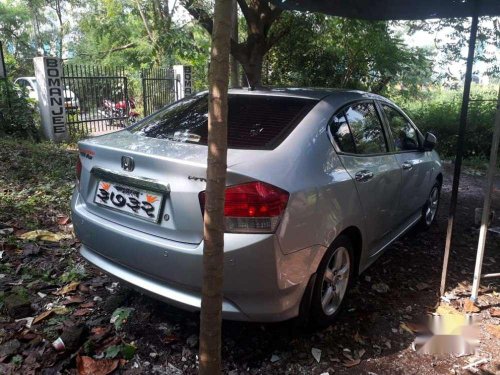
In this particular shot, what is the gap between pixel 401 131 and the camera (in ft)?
13.5

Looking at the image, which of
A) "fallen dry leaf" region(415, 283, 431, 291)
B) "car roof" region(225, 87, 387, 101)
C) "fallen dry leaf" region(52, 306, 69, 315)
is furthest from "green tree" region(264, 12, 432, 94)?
"fallen dry leaf" region(52, 306, 69, 315)

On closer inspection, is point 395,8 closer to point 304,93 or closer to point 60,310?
point 304,93

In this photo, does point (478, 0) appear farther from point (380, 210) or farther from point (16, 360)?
point (16, 360)

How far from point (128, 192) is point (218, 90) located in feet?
4.15

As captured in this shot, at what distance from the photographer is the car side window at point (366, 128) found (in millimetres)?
3191

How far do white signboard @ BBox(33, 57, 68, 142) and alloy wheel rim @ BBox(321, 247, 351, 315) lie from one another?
314 inches

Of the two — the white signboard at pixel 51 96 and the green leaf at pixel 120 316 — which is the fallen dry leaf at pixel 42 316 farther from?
the white signboard at pixel 51 96

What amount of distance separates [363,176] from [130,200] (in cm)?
152

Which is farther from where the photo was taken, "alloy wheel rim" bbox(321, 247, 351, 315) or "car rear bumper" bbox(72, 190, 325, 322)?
"alloy wheel rim" bbox(321, 247, 351, 315)

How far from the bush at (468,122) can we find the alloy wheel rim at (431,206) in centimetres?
544

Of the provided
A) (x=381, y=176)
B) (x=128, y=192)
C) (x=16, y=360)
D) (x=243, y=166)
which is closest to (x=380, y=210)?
(x=381, y=176)

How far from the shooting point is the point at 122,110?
1168cm

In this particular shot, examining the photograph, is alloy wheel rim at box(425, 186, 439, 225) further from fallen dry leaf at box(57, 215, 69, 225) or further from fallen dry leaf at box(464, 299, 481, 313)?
fallen dry leaf at box(57, 215, 69, 225)

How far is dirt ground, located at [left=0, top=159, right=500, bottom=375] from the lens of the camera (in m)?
2.51
